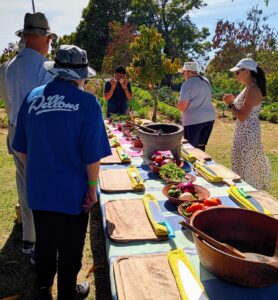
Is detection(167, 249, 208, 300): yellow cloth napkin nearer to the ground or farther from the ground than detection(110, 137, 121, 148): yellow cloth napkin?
farther from the ground

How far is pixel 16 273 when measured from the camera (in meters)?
2.87

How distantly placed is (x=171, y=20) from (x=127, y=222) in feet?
91.8

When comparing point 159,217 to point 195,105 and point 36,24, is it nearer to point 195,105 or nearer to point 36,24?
point 36,24

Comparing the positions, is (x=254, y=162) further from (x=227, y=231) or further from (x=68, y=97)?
(x=68, y=97)

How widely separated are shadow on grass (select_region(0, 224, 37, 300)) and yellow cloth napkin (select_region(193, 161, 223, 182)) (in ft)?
5.62

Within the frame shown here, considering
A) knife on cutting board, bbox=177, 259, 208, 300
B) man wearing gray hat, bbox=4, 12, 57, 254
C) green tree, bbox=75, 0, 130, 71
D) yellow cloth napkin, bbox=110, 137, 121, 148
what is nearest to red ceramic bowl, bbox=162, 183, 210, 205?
knife on cutting board, bbox=177, 259, 208, 300

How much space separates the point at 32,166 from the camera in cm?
189

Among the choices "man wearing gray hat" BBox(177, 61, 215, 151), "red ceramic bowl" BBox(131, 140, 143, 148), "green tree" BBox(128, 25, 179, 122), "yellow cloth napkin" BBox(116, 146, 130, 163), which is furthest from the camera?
"green tree" BBox(128, 25, 179, 122)

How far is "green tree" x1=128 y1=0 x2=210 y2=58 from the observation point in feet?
87.8

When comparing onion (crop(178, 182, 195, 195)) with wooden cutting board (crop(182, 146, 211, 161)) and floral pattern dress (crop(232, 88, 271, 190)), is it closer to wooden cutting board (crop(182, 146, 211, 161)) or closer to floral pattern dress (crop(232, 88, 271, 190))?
wooden cutting board (crop(182, 146, 211, 161))

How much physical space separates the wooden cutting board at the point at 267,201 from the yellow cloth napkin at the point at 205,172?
1.07 ft

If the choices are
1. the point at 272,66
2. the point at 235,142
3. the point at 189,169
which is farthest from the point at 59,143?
the point at 272,66

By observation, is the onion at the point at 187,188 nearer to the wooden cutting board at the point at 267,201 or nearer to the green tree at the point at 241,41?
the wooden cutting board at the point at 267,201

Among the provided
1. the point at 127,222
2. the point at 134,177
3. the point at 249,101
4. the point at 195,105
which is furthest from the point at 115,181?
the point at 195,105
